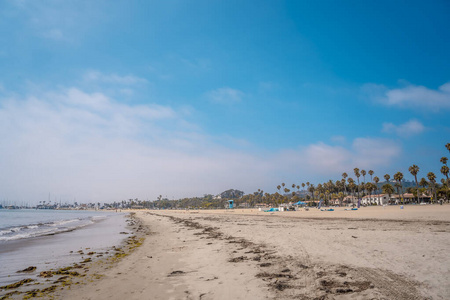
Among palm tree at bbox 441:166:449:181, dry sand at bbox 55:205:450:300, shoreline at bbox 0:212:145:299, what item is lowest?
shoreline at bbox 0:212:145:299

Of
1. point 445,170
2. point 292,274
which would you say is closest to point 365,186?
point 445,170

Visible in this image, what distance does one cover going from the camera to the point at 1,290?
7059mm

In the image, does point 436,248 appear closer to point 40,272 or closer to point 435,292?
point 435,292

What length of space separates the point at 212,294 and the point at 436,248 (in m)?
8.89

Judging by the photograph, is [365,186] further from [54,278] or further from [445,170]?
[54,278]

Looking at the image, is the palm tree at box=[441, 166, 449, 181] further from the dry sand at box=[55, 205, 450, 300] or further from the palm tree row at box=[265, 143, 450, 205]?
the dry sand at box=[55, 205, 450, 300]

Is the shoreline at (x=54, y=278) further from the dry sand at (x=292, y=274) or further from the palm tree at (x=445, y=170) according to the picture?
the palm tree at (x=445, y=170)

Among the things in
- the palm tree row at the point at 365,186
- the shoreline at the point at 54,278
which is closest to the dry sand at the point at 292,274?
the shoreline at the point at 54,278

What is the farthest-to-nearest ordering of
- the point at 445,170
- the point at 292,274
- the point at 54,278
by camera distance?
the point at 445,170, the point at 54,278, the point at 292,274

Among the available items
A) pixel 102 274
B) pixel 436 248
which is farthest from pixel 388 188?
pixel 102 274

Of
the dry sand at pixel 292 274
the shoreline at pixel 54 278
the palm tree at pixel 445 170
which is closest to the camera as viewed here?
the dry sand at pixel 292 274

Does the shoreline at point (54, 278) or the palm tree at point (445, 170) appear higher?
the palm tree at point (445, 170)

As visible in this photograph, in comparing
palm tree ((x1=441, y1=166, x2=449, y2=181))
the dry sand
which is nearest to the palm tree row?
palm tree ((x1=441, y1=166, x2=449, y2=181))

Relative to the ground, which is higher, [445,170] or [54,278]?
[445,170]
